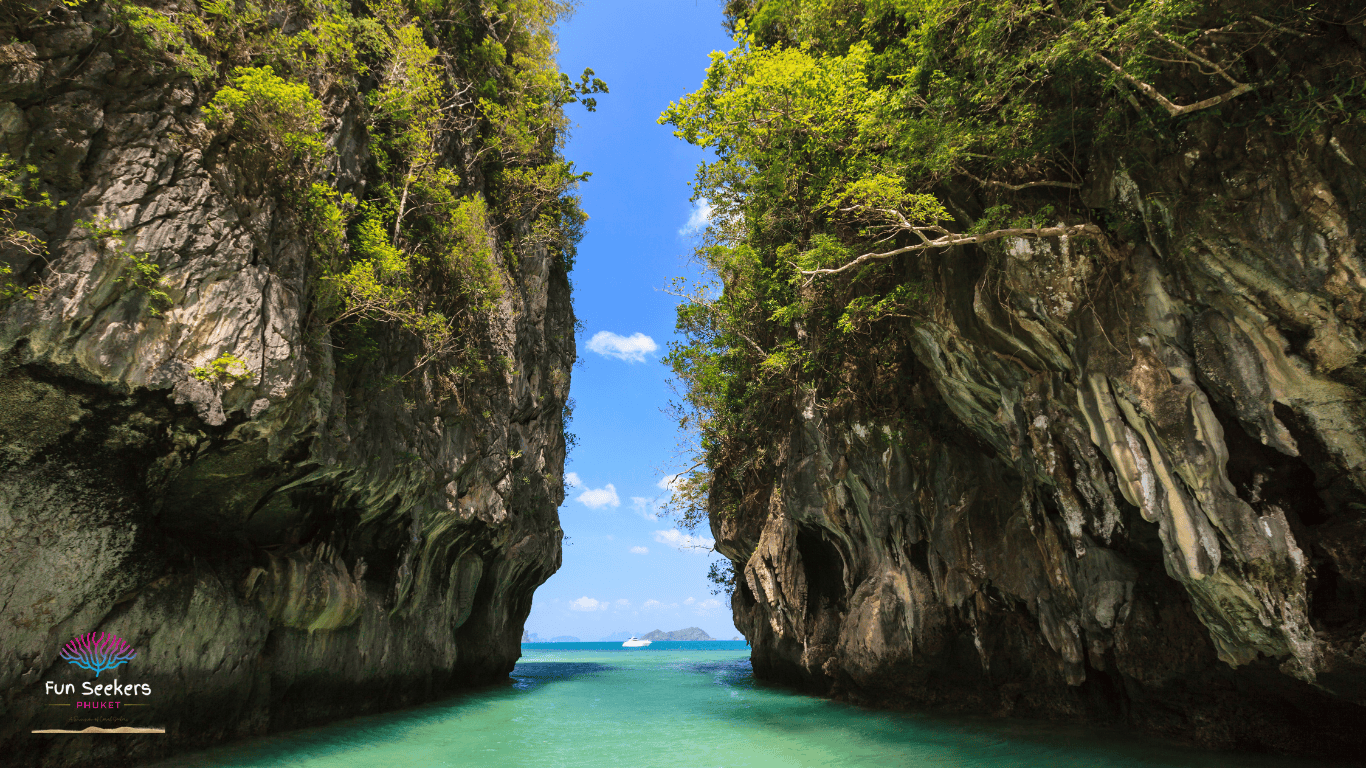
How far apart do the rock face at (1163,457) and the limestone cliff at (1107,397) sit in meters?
0.03

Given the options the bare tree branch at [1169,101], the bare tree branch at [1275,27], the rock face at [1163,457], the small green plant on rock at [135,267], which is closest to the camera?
the bare tree branch at [1275,27]

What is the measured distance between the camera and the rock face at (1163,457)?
6.13 meters

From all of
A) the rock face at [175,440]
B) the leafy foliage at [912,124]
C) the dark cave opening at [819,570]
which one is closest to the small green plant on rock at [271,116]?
the rock face at [175,440]

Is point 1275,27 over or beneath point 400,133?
beneath

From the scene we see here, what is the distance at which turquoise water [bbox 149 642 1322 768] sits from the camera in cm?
866

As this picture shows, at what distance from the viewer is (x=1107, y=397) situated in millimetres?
7629

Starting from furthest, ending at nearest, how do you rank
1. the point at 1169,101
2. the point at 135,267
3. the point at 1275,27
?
the point at 135,267 → the point at 1169,101 → the point at 1275,27

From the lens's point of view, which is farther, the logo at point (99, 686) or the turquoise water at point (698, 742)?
the turquoise water at point (698, 742)

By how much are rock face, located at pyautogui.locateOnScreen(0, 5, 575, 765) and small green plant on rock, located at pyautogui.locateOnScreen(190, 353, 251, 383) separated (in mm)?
64

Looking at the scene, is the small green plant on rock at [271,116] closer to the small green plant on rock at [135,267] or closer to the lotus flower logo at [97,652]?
the small green plant on rock at [135,267]

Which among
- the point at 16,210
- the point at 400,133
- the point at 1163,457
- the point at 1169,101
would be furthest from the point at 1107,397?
the point at 400,133

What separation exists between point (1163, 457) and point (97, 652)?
13.5 m

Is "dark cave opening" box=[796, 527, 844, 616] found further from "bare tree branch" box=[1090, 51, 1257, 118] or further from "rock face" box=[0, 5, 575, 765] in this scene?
"bare tree branch" box=[1090, 51, 1257, 118]

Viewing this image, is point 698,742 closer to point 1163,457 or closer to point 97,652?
point 1163,457
